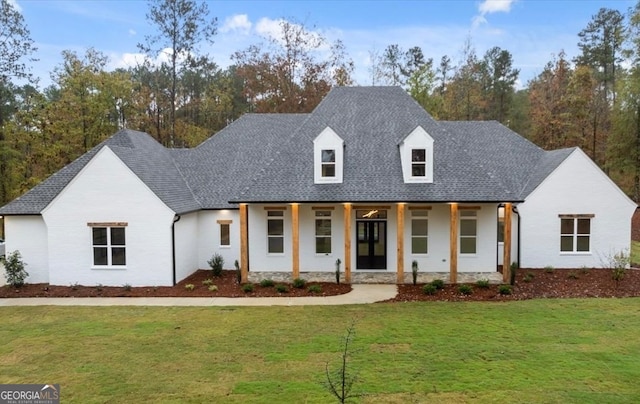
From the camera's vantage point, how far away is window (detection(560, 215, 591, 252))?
18125 mm

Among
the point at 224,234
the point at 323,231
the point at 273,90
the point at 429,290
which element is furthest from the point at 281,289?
the point at 273,90

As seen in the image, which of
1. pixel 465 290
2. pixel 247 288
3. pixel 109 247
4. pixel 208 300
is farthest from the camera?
pixel 109 247

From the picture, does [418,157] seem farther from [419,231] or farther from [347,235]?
[347,235]

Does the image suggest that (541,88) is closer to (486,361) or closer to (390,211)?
(390,211)

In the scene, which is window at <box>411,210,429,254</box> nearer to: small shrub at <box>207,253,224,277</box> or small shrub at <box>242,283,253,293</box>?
small shrub at <box>242,283,253,293</box>

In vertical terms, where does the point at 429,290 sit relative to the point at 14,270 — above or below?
below

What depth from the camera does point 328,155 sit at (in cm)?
1673

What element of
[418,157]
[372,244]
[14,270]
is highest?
[418,157]

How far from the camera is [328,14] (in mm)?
24875

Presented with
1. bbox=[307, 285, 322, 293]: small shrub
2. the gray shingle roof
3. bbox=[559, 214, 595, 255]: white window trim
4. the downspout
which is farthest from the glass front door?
bbox=[559, 214, 595, 255]: white window trim

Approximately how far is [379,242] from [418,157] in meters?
4.16

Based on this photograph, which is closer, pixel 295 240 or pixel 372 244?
pixel 295 240

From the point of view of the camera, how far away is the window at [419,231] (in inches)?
675

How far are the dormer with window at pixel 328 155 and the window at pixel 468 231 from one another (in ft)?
19.0
